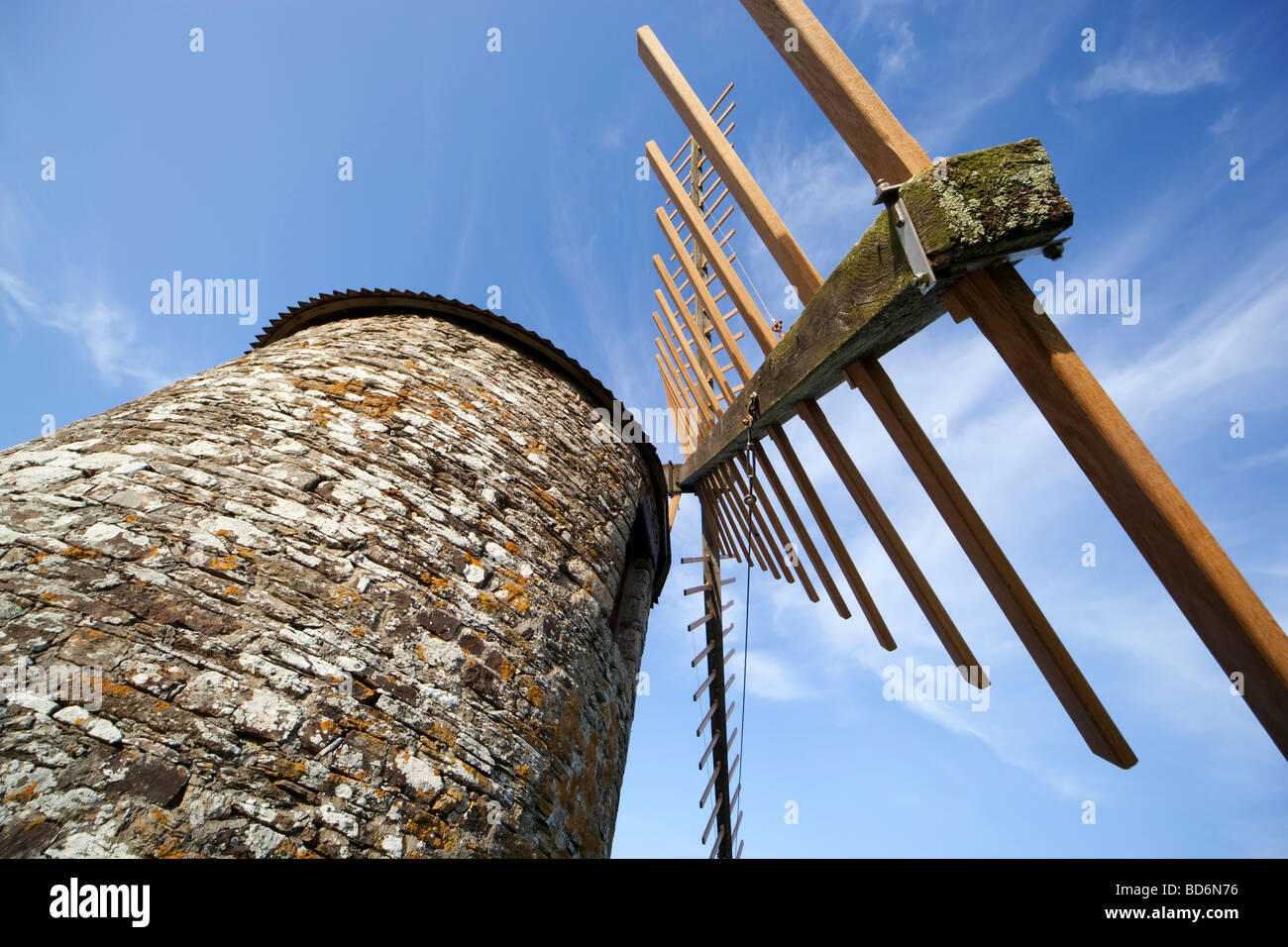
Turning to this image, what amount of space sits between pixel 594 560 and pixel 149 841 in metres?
2.47

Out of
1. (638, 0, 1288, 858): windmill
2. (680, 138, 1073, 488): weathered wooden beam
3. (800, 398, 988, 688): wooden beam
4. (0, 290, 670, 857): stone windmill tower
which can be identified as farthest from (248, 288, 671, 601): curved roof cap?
(800, 398, 988, 688): wooden beam

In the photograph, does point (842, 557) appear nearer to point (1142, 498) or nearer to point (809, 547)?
Result: point (809, 547)

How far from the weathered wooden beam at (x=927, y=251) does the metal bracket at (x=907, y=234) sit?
2 cm

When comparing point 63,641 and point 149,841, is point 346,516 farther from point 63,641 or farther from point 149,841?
point 149,841

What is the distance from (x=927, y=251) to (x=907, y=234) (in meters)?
0.14

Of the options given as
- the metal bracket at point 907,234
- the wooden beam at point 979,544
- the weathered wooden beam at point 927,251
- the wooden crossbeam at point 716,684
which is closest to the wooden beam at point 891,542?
the weathered wooden beam at point 927,251

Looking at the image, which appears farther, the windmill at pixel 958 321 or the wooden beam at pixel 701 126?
the wooden beam at pixel 701 126

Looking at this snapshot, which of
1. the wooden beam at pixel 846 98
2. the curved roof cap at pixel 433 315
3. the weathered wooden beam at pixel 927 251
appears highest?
the curved roof cap at pixel 433 315

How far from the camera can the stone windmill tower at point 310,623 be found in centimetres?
168

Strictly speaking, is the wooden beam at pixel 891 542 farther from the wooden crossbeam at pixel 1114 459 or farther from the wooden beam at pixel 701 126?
the wooden crossbeam at pixel 1114 459

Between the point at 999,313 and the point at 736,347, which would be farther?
the point at 736,347

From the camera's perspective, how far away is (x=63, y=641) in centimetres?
177

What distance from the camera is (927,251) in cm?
176
